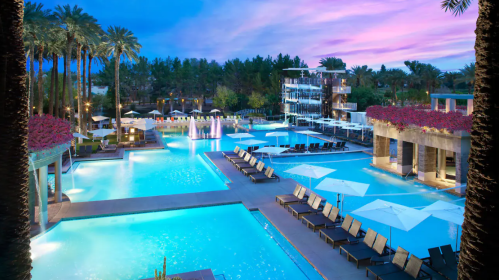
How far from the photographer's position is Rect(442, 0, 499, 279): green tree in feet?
11.9

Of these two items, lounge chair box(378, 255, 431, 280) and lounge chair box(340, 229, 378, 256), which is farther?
lounge chair box(340, 229, 378, 256)

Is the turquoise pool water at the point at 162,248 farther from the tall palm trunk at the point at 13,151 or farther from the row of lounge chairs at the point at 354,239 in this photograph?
the tall palm trunk at the point at 13,151

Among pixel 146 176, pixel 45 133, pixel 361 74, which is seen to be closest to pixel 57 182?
pixel 45 133

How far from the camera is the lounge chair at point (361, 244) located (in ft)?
31.4

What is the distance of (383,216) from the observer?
928 centimetres

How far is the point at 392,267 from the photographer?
8609mm

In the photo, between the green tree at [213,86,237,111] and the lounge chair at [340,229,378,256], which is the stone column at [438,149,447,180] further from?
the green tree at [213,86,237,111]

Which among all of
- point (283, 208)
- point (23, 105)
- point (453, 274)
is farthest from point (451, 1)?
point (23, 105)

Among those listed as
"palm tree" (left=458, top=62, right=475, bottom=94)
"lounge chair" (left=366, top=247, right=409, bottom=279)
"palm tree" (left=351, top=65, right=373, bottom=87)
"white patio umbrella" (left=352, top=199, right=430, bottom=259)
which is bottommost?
A: "lounge chair" (left=366, top=247, right=409, bottom=279)

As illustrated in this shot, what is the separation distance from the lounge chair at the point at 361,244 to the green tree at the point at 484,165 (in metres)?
5.92

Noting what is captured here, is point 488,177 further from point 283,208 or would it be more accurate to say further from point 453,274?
point 283,208

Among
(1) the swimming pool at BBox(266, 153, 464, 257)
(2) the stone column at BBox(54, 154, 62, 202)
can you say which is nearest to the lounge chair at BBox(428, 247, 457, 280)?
(1) the swimming pool at BBox(266, 153, 464, 257)

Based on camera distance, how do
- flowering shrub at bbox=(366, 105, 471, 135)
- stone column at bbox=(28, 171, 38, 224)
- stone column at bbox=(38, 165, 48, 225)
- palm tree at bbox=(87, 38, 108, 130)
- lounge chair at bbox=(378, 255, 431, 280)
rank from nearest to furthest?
lounge chair at bbox=(378, 255, 431, 280) → stone column at bbox=(28, 171, 38, 224) → stone column at bbox=(38, 165, 48, 225) → flowering shrub at bbox=(366, 105, 471, 135) → palm tree at bbox=(87, 38, 108, 130)

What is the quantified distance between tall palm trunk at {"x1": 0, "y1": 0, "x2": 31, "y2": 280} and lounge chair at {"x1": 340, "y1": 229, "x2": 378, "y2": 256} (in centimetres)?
760
